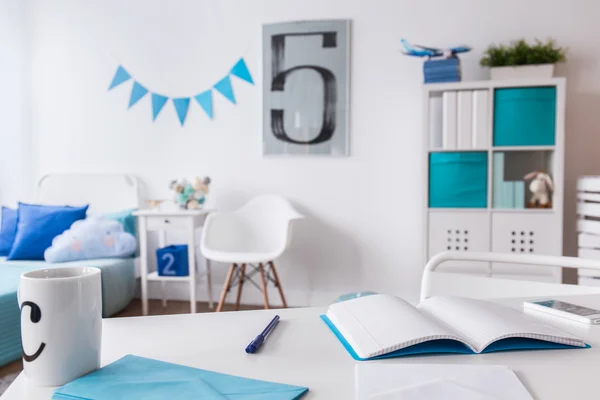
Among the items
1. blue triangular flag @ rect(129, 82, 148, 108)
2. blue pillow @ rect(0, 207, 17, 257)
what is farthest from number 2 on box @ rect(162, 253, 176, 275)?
blue triangular flag @ rect(129, 82, 148, 108)

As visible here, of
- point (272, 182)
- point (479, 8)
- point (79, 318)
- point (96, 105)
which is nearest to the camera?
point (79, 318)

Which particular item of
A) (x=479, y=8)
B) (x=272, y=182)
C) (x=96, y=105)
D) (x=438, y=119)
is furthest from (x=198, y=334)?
(x=96, y=105)

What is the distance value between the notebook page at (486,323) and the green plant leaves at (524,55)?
7.38 feet

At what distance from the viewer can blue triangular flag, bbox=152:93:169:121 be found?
338 centimetres

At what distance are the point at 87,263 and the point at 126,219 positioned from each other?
1.61ft

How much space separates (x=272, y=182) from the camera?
129 inches

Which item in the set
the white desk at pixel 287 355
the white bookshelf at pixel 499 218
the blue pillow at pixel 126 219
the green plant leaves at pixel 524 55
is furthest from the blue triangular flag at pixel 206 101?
the white desk at pixel 287 355

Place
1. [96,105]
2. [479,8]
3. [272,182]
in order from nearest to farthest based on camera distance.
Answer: [479,8] → [272,182] → [96,105]

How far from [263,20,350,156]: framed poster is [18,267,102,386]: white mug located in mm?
2658

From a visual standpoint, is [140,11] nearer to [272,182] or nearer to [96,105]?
[96,105]

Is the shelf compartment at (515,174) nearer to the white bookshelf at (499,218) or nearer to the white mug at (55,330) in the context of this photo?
the white bookshelf at (499,218)

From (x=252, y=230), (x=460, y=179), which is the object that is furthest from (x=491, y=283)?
(x=252, y=230)

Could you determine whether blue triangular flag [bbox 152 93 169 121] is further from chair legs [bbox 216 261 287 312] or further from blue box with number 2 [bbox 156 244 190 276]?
chair legs [bbox 216 261 287 312]

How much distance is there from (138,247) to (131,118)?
0.88 meters
